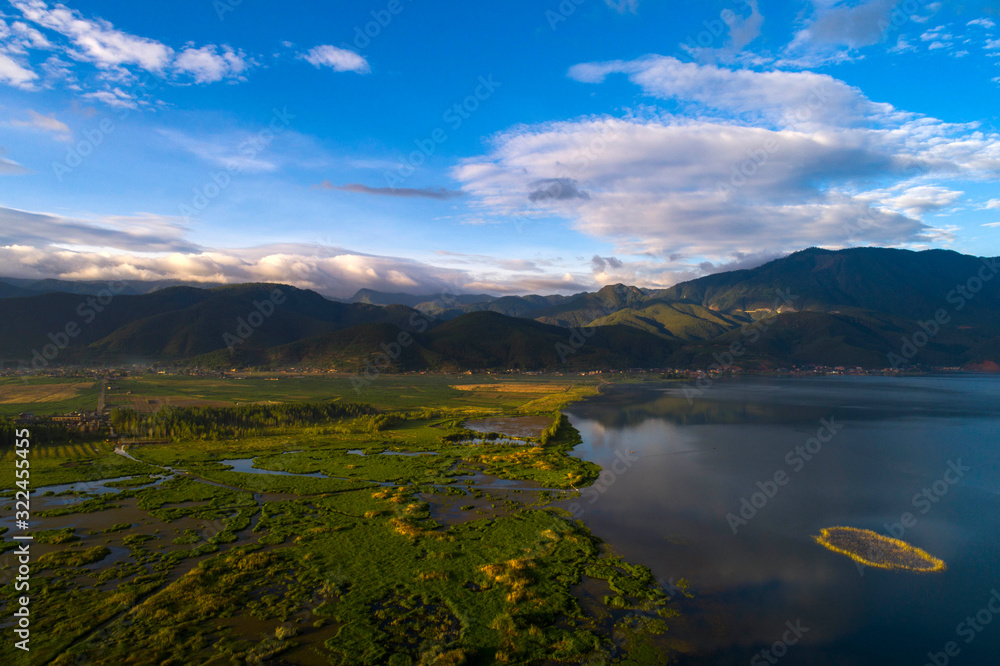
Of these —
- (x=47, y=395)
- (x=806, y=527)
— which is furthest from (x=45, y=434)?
(x=806, y=527)

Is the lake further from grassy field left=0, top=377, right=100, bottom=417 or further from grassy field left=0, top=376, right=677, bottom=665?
grassy field left=0, top=377, right=100, bottom=417

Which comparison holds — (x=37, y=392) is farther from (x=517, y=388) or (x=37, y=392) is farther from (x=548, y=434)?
(x=548, y=434)

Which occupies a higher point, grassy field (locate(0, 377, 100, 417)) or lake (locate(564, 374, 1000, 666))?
lake (locate(564, 374, 1000, 666))
